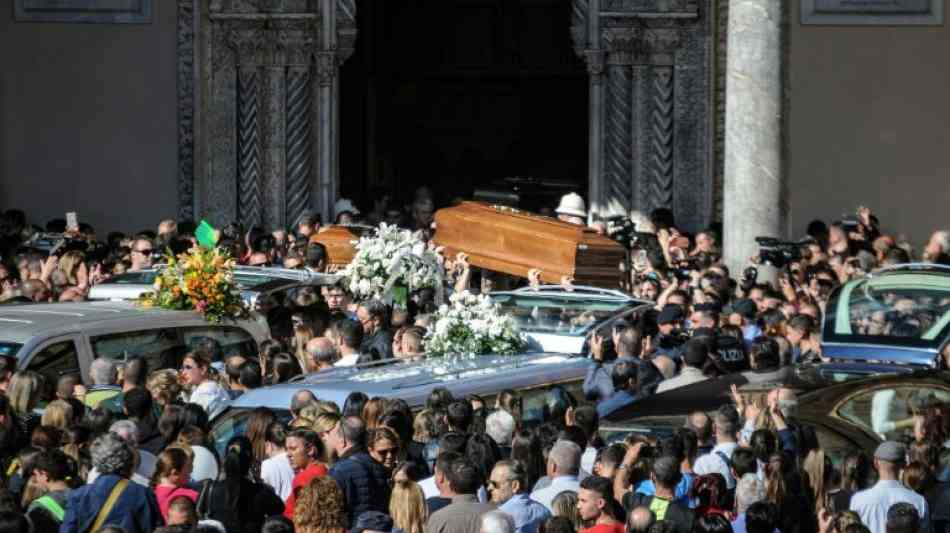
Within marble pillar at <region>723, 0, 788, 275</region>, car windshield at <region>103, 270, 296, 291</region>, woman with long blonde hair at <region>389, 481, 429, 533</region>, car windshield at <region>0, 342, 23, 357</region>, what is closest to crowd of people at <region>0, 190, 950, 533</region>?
woman with long blonde hair at <region>389, 481, 429, 533</region>

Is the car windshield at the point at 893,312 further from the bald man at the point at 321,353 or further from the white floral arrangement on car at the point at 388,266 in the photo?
the bald man at the point at 321,353

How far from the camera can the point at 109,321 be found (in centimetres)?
1459

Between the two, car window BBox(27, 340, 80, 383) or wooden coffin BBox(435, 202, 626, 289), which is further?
wooden coffin BBox(435, 202, 626, 289)

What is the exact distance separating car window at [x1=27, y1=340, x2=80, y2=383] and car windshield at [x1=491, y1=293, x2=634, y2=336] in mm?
3396

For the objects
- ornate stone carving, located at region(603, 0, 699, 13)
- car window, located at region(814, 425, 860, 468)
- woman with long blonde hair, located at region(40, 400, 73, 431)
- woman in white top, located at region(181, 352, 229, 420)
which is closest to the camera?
woman with long blonde hair, located at region(40, 400, 73, 431)

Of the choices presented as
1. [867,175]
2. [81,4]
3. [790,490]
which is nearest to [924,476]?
[790,490]

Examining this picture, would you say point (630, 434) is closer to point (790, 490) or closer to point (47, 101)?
point (790, 490)

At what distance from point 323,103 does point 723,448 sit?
12609mm

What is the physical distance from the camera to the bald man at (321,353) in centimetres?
1481

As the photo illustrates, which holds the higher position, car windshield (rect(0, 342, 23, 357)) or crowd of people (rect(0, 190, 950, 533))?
car windshield (rect(0, 342, 23, 357))

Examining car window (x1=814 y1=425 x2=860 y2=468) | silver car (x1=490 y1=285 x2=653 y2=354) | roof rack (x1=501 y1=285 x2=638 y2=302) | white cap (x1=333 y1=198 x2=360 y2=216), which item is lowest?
car window (x1=814 y1=425 x2=860 y2=468)

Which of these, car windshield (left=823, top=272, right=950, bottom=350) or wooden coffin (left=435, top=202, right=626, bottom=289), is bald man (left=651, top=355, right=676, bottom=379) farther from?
wooden coffin (left=435, top=202, right=626, bottom=289)

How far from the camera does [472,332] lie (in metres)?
14.9

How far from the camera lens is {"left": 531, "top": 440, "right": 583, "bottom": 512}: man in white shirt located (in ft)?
35.0
